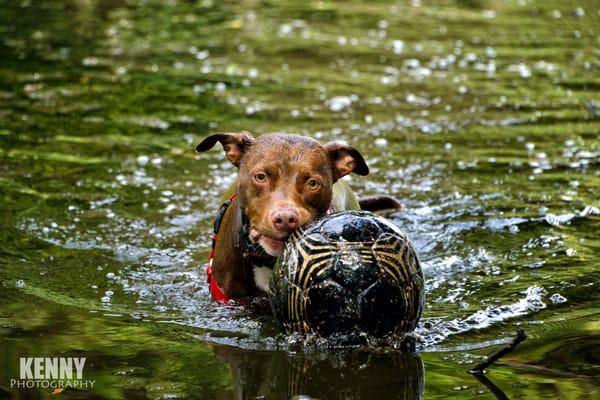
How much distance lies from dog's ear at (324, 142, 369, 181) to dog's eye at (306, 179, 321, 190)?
0.35 m

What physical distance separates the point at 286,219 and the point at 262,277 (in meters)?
0.93

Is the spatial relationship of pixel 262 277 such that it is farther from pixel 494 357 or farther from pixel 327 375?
pixel 494 357

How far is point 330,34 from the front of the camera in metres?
18.9

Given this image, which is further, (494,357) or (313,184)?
(313,184)

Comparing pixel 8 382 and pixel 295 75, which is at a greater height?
pixel 8 382

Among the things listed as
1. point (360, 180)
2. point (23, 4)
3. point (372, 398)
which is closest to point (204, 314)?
point (372, 398)

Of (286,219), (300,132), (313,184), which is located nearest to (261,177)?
(313,184)

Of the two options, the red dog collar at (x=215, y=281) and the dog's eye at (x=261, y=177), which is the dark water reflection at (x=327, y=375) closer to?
the red dog collar at (x=215, y=281)

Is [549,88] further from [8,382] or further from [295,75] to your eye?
[8,382]

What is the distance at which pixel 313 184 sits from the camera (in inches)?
237

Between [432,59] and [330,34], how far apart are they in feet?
10.5

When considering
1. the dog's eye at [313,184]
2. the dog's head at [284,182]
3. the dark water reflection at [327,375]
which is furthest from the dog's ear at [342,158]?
the dark water reflection at [327,375]

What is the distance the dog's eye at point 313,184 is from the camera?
6008mm

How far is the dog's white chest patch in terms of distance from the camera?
6500 mm
